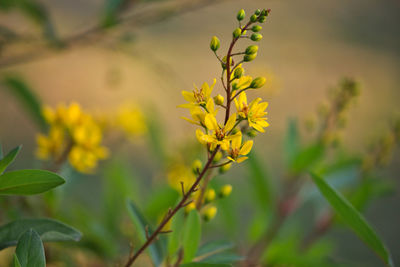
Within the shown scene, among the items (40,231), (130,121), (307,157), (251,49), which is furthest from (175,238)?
(130,121)

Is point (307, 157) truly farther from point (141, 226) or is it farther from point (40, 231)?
point (40, 231)

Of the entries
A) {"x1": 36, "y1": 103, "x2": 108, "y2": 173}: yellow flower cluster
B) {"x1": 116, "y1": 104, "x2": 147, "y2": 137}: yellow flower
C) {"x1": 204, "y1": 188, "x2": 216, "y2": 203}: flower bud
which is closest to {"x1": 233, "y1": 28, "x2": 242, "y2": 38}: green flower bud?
{"x1": 204, "y1": 188, "x2": 216, "y2": 203}: flower bud

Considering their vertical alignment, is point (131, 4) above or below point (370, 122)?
above

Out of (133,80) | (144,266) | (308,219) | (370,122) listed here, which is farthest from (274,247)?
(370,122)

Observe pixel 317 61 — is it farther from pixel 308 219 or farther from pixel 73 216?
pixel 73 216

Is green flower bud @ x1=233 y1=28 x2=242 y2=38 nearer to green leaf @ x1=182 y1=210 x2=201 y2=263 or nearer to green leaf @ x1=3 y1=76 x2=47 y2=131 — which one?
green leaf @ x1=182 y1=210 x2=201 y2=263
